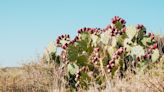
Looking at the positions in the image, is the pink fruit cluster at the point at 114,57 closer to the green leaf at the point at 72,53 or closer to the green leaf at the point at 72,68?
the green leaf at the point at 72,68

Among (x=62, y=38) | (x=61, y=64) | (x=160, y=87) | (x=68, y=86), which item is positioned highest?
(x=62, y=38)

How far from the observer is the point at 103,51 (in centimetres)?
978

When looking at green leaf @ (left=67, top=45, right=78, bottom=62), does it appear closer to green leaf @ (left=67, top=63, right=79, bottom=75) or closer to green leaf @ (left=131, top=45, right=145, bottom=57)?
green leaf @ (left=67, top=63, right=79, bottom=75)

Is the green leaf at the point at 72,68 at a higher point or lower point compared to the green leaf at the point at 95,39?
lower

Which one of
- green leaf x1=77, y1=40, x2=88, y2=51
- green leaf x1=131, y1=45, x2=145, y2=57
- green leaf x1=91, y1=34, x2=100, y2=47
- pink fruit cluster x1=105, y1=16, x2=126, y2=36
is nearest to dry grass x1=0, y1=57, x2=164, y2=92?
green leaf x1=131, y1=45, x2=145, y2=57

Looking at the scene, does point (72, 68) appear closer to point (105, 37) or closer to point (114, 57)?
point (105, 37)

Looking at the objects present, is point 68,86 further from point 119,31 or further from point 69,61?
point 119,31

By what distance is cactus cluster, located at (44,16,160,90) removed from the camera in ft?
30.5

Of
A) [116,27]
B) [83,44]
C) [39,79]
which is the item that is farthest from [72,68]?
[116,27]

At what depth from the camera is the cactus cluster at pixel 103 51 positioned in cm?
930

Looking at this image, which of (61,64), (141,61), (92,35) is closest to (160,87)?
(141,61)

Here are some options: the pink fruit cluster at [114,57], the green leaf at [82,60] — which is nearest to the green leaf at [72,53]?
the green leaf at [82,60]

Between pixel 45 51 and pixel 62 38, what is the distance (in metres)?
0.55

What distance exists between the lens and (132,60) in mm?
9617
